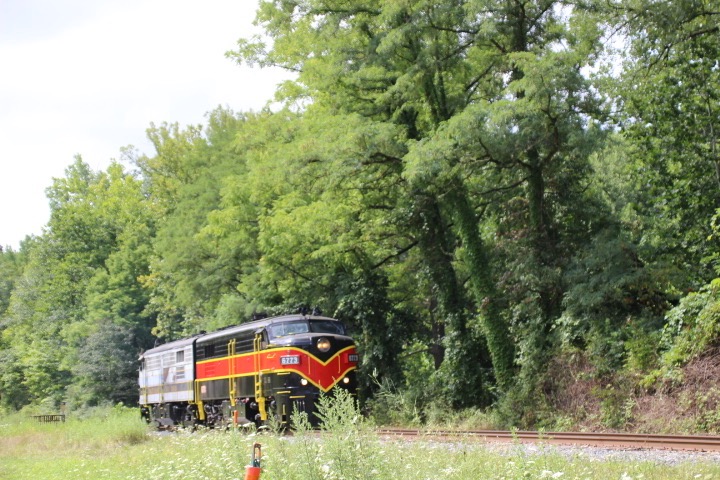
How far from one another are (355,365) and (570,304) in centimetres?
619

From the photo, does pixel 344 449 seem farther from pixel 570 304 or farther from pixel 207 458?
pixel 570 304

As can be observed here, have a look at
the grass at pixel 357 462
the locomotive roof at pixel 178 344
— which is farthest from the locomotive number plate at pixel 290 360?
the locomotive roof at pixel 178 344

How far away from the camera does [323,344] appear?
20.7 m

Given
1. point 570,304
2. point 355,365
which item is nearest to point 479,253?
point 570,304

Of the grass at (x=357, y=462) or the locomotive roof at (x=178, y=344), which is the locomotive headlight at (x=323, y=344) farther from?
the locomotive roof at (x=178, y=344)

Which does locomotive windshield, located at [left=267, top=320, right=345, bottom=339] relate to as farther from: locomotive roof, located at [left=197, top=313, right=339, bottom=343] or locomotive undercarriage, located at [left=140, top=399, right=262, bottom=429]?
locomotive undercarriage, located at [left=140, top=399, right=262, bottom=429]

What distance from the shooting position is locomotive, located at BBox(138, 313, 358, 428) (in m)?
20.1

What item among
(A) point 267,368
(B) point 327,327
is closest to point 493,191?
(B) point 327,327

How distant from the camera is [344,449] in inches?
297

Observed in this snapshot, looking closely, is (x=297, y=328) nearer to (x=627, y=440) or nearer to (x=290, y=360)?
(x=290, y=360)

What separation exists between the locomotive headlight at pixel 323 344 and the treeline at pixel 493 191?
3.26 metres

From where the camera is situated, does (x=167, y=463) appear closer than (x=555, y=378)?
Yes

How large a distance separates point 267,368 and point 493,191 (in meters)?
7.47

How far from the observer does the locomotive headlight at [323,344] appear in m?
20.6
